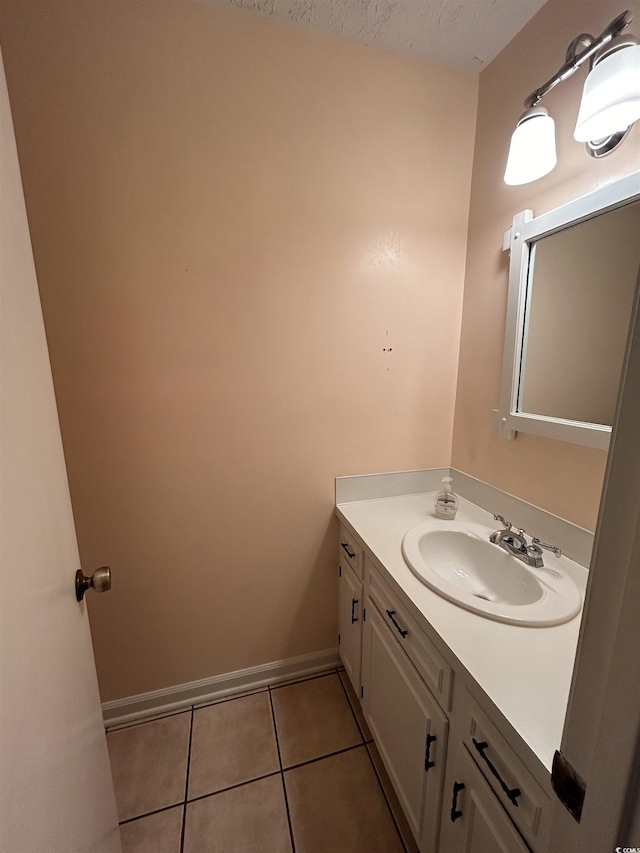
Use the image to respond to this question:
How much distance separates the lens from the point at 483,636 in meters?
0.73

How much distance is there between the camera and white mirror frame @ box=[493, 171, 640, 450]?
2.80ft

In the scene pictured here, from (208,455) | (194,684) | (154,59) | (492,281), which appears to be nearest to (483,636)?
(208,455)

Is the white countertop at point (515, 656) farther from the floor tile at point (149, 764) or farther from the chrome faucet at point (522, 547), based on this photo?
the floor tile at point (149, 764)

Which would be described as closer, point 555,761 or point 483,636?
point 555,761

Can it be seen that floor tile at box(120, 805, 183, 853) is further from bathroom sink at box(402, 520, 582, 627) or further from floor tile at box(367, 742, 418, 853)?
bathroom sink at box(402, 520, 582, 627)

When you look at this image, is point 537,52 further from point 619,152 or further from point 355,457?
point 355,457

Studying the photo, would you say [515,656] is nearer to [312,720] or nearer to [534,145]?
[312,720]

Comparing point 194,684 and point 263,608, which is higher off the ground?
point 263,608

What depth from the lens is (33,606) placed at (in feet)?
1.61

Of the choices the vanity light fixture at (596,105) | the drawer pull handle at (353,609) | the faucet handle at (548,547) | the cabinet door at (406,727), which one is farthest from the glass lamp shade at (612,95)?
the drawer pull handle at (353,609)

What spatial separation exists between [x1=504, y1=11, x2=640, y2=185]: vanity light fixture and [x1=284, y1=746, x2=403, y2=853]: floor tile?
2011 millimetres

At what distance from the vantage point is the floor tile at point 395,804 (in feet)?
3.30

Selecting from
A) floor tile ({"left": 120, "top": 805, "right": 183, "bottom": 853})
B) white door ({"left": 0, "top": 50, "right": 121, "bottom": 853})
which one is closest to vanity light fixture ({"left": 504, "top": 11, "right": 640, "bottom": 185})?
white door ({"left": 0, "top": 50, "right": 121, "bottom": 853})

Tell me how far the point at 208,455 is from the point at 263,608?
0.72 meters
